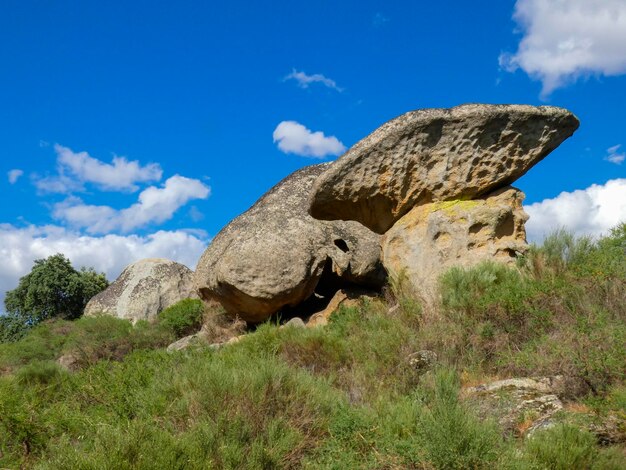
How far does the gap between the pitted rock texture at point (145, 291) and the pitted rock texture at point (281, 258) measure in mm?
6364

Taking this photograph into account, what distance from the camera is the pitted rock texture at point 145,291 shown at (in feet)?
64.3

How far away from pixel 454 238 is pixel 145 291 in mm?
13187

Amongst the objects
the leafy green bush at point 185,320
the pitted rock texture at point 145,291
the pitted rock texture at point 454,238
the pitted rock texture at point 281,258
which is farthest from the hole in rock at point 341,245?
the pitted rock texture at point 145,291

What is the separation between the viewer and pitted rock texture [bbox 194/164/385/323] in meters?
12.3

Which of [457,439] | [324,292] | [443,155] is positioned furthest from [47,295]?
[457,439]

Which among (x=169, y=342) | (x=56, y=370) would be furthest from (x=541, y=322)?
(x=169, y=342)

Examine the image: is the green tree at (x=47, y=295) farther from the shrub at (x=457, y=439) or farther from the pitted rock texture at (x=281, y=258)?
the shrub at (x=457, y=439)

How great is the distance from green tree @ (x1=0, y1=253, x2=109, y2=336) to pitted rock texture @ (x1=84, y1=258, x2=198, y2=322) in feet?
32.0

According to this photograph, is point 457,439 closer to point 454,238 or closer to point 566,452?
point 566,452

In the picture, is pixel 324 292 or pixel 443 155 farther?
pixel 324 292

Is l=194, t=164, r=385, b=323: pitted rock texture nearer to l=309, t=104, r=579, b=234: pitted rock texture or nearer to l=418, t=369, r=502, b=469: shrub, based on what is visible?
l=309, t=104, r=579, b=234: pitted rock texture

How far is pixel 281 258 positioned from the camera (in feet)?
40.5

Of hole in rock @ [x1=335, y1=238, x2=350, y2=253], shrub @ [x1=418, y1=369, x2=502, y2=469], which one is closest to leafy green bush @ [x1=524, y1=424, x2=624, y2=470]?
shrub @ [x1=418, y1=369, x2=502, y2=469]

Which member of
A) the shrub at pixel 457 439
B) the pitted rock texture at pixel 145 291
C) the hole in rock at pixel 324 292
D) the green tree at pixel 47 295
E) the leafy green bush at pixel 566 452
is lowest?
the leafy green bush at pixel 566 452
